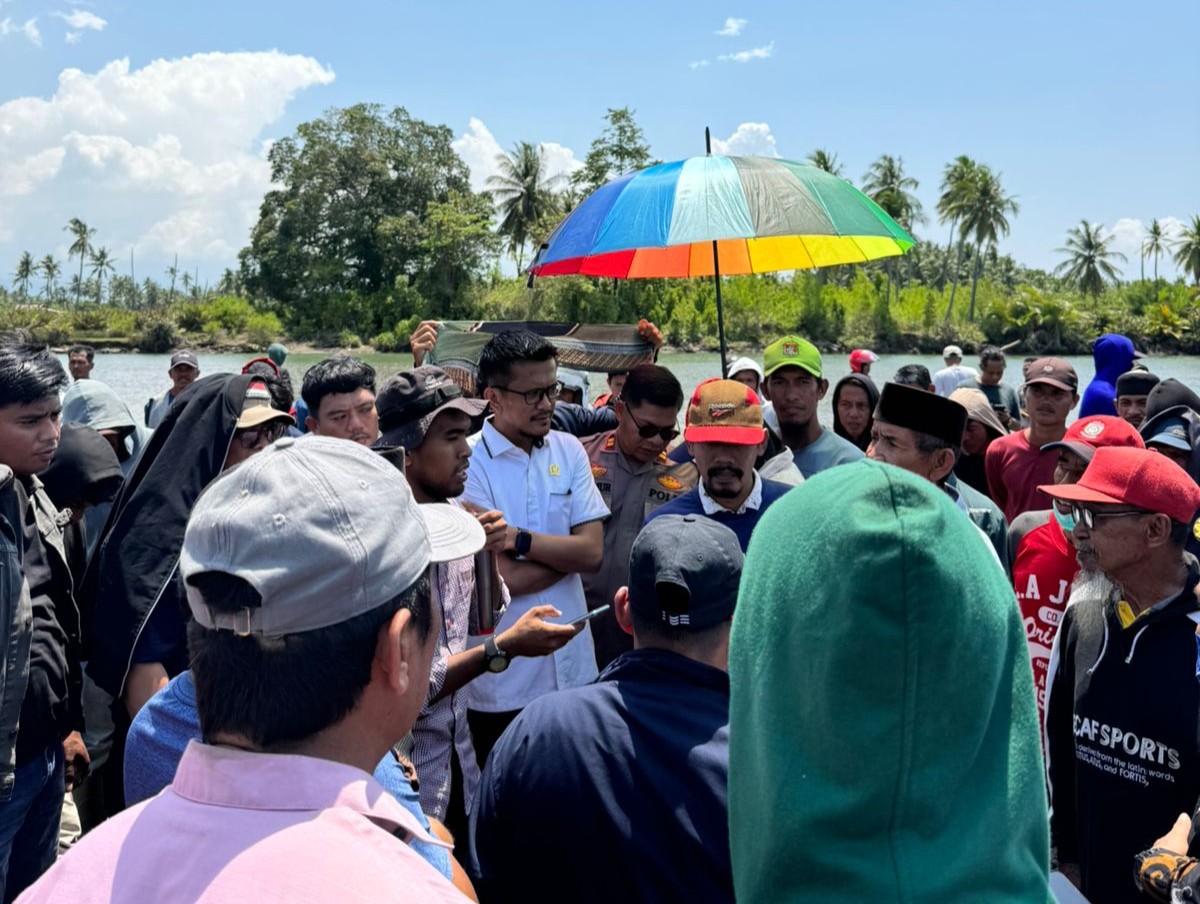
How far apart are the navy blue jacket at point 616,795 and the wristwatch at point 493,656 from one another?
0.74 m

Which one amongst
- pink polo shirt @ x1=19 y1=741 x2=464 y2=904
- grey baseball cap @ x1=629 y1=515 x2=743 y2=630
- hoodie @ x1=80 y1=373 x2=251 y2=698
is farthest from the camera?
hoodie @ x1=80 y1=373 x2=251 y2=698

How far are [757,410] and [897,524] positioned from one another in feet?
9.02

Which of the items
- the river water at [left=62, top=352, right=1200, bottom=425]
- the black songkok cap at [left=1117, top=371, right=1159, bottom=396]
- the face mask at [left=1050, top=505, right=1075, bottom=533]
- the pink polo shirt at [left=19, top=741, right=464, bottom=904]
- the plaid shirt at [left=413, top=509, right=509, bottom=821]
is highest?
the black songkok cap at [left=1117, top=371, right=1159, bottom=396]

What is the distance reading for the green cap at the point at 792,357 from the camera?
4691 mm

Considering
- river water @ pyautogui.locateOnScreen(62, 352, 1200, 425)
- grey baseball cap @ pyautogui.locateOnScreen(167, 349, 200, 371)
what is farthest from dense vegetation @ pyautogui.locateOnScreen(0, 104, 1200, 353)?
grey baseball cap @ pyautogui.locateOnScreen(167, 349, 200, 371)

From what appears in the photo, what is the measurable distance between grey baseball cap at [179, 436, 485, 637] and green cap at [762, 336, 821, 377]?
364 cm

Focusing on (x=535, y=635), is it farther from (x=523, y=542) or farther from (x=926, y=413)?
(x=926, y=413)

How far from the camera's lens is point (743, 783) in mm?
887

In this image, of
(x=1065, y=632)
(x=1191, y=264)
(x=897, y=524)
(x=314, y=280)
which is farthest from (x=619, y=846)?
(x=1191, y=264)

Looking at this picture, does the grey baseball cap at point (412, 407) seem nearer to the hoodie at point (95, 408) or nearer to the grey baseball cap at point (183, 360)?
the hoodie at point (95, 408)

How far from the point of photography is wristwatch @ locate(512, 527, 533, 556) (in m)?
3.22

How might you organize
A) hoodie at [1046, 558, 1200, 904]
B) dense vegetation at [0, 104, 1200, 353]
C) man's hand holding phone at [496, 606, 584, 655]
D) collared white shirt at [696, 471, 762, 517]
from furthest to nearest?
dense vegetation at [0, 104, 1200, 353] < collared white shirt at [696, 471, 762, 517] < man's hand holding phone at [496, 606, 584, 655] < hoodie at [1046, 558, 1200, 904]

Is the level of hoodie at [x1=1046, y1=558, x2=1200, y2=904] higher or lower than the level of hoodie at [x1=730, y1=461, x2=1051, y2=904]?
lower

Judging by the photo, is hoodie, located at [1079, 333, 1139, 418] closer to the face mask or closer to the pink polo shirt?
the face mask
